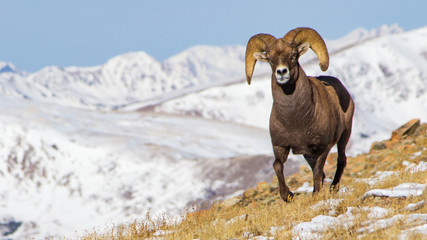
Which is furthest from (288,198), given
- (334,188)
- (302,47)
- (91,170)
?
(91,170)

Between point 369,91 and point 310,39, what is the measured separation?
617 feet

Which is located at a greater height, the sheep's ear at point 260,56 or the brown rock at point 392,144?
the sheep's ear at point 260,56

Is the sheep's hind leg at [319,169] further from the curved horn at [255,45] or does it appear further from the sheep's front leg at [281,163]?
the curved horn at [255,45]

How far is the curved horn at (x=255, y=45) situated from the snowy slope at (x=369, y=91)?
16839 centimetres

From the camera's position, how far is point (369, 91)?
7495 inches

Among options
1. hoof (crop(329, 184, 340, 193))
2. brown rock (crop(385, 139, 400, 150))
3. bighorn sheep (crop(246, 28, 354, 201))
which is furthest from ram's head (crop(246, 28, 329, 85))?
brown rock (crop(385, 139, 400, 150))

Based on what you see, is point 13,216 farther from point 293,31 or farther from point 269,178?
point 293,31

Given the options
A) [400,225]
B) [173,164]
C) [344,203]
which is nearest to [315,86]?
[344,203]

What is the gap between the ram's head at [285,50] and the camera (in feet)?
30.2

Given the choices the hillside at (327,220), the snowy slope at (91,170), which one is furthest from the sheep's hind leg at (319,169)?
the snowy slope at (91,170)

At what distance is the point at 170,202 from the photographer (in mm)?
55188

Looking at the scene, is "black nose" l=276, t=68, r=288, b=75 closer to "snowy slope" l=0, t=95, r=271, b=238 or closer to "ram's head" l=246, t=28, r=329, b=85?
"ram's head" l=246, t=28, r=329, b=85

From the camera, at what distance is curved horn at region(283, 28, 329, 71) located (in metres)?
9.77

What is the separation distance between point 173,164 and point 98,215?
40.0 ft
